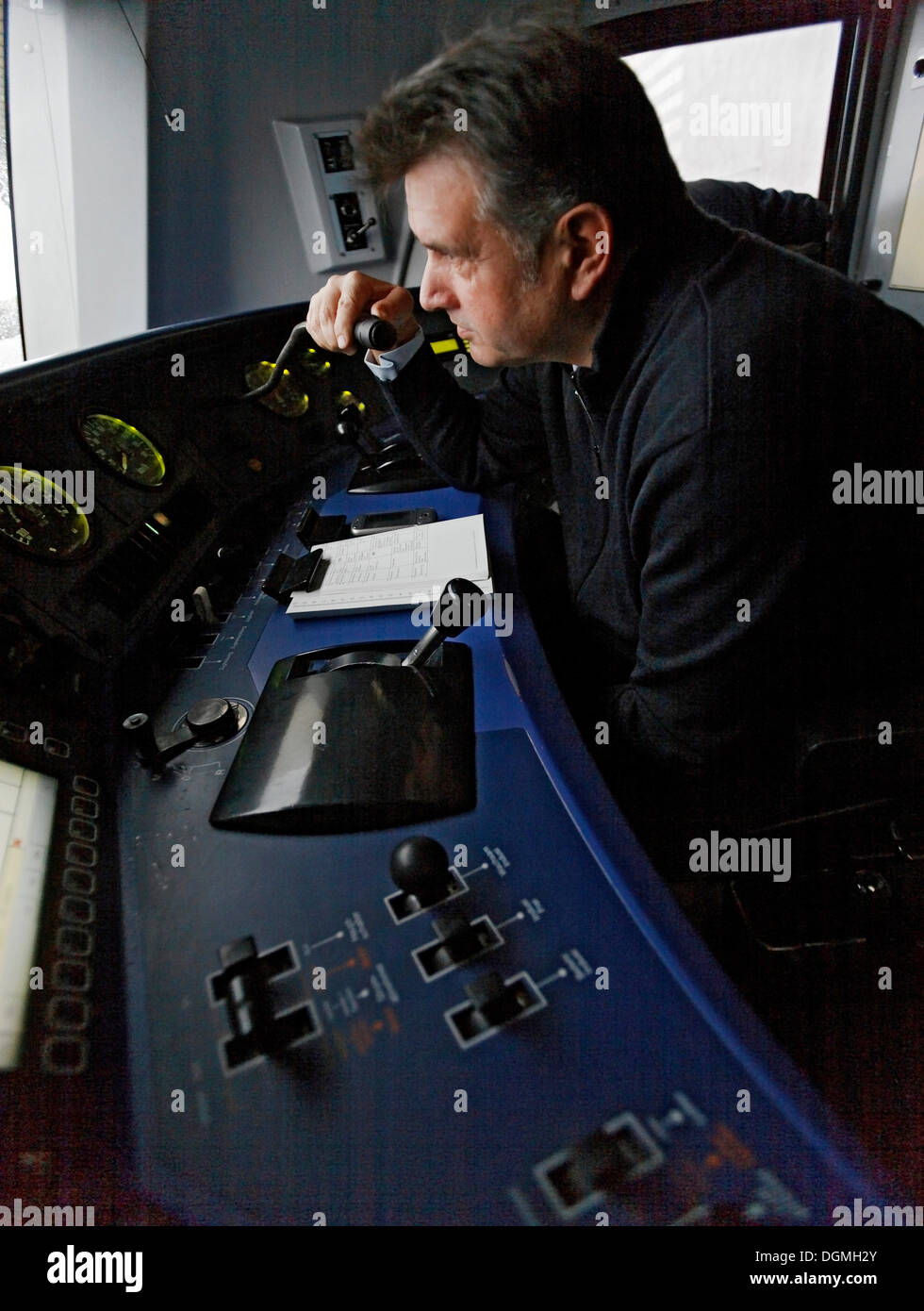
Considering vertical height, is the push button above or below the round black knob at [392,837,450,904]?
below

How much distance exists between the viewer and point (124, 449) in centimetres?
108

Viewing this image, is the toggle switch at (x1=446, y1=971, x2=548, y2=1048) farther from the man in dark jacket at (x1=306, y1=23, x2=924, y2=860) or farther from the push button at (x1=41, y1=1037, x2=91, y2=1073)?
the man in dark jacket at (x1=306, y1=23, x2=924, y2=860)

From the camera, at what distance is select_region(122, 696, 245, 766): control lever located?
2.50 feet

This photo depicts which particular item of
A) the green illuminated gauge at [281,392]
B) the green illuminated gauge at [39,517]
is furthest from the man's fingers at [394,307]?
the green illuminated gauge at [39,517]

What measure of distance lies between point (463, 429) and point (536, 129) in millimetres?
630

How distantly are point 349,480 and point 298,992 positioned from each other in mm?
1141

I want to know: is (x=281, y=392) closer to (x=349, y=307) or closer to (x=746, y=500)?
(x=349, y=307)

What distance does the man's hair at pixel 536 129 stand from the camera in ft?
2.27

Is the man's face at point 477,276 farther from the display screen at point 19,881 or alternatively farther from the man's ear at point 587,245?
the display screen at point 19,881

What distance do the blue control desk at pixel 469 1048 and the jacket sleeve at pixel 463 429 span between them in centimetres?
78

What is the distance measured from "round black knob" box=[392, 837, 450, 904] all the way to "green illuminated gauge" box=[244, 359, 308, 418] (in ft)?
3.98

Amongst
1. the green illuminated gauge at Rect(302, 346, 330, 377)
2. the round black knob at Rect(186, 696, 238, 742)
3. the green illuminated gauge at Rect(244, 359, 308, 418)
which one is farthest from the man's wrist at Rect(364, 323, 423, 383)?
the round black knob at Rect(186, 696, 238, 742)

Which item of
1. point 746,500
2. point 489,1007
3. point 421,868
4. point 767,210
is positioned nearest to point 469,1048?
point 489,1007

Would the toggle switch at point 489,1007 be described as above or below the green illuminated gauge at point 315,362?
below
